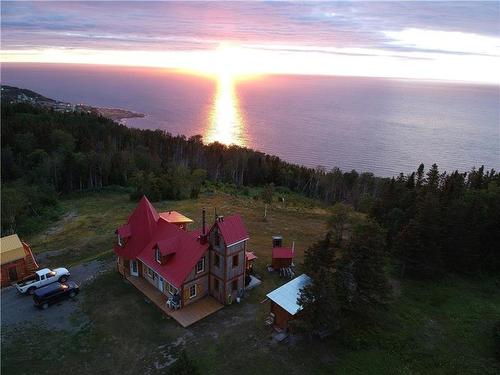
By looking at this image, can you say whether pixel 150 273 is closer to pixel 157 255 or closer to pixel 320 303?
pixel 157 255

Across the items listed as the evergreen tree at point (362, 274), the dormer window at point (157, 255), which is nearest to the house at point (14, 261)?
the dormer window at point (157, 255)

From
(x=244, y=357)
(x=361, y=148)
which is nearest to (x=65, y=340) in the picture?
(x=244, y=357)

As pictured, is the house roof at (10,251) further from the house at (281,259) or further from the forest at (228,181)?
the house at (281,259)

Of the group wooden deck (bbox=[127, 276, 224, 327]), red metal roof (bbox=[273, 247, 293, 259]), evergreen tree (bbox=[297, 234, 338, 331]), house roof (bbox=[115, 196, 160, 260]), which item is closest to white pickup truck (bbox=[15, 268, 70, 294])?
house roof (bbox=[115, 196, 160, 260])

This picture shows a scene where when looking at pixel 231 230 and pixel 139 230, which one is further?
pixel 139 230

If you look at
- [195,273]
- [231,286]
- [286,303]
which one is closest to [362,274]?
[286,303]

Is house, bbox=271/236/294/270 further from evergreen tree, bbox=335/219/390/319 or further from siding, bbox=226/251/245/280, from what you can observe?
evergreen tree, bbox=335/219/390/319

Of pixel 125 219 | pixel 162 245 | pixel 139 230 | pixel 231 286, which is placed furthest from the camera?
pixel 125 219
